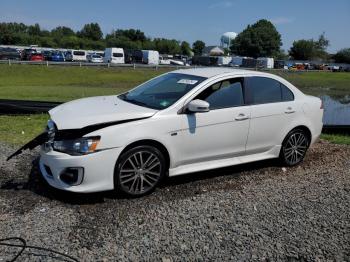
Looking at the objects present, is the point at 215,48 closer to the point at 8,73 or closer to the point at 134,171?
the point at 8,73

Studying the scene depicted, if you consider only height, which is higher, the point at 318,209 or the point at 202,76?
the point at 202,76

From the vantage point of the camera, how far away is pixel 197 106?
5477mm

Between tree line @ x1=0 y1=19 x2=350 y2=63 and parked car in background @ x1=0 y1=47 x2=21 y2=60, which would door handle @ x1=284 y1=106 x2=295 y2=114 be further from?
tree line @ x1=0 y1=19 x2=350 y2=63

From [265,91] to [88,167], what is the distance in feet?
10.3

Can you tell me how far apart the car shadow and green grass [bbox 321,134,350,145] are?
2.99m

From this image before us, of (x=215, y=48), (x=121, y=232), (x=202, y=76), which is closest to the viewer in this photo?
(x=121, y=232)

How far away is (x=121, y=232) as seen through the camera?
4.33m

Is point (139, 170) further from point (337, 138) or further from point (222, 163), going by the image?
point (337, 138)

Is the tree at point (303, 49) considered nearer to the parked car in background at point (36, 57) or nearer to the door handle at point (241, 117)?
the parked car in background at point (36, 57)

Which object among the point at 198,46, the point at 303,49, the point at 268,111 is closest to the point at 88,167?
the point at 268,111

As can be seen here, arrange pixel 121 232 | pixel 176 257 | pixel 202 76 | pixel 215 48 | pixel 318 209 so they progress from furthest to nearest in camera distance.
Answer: pixel 215 48 → pixel 202 76 → pixel 318 209 → pixel 121 232 → pixel 176 257

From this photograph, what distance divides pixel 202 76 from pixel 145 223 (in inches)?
98.0

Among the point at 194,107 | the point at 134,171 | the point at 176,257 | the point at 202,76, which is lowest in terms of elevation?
the point at 176,257

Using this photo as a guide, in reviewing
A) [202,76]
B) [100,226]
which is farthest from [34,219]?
[202,76]
